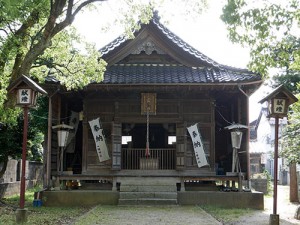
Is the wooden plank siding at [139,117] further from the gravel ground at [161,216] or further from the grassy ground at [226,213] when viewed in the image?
the gravel ground at [161,216]

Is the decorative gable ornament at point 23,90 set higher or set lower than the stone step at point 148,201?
higher

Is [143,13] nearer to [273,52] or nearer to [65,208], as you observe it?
[273,52]

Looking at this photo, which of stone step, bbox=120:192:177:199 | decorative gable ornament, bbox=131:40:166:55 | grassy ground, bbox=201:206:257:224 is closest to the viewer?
grassy ground, bbox=201:206:257:224

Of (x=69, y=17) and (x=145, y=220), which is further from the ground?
(x=69, y=17)

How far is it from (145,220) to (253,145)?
35416 mm

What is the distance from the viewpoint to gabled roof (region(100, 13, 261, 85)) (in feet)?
58.4

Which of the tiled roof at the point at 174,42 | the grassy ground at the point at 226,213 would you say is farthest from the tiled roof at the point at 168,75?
the grassy ground at the point at 226,213

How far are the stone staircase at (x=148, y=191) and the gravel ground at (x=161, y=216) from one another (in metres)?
0.71

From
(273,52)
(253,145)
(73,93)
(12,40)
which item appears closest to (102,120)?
(73,93)

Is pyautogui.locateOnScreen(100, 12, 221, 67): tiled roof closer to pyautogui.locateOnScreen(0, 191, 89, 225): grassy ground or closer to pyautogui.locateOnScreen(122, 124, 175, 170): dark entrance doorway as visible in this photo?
pyautogui.locateOnScreen(122, 124, 175, 170): dark entrance doorway

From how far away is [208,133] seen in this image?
1811 centimetres

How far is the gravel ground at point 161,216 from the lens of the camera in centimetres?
1135

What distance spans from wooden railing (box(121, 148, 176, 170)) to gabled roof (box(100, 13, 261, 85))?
377 cm

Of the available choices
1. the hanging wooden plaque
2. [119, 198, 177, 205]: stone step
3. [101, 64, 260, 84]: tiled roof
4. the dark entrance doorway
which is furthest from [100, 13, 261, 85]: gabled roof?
[119, 198, 177, 205]: stone step
